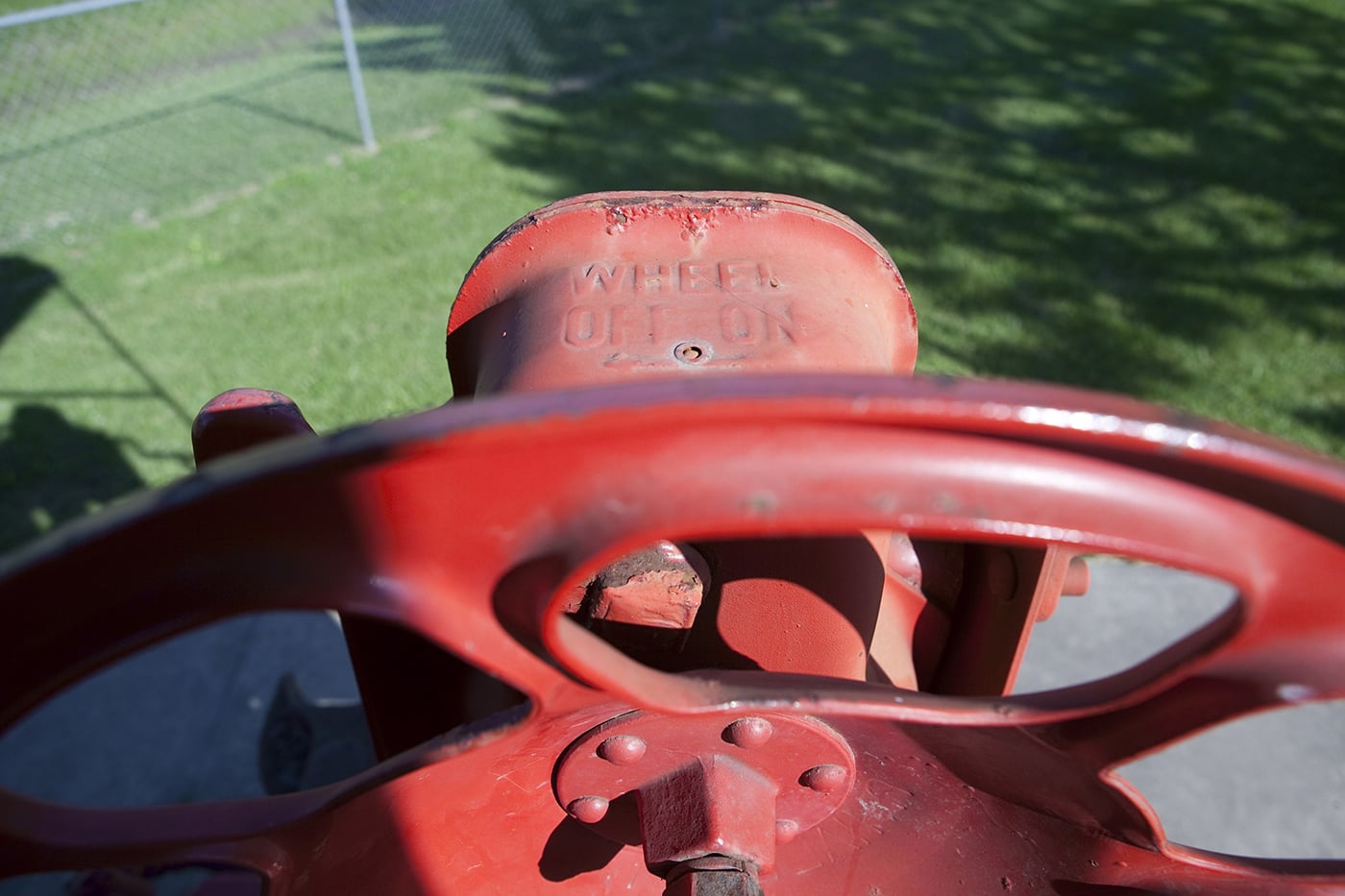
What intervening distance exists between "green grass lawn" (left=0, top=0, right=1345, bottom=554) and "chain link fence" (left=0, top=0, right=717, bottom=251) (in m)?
0.05

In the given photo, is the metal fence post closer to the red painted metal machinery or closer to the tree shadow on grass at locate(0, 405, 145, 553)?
the tree shadow on grass at locate(0, 405, 145, 553)

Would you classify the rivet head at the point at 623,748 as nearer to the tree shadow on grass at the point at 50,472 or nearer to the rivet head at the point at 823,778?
the rivet head at the point at 823,778

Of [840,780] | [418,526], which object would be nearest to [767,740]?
[840,780]

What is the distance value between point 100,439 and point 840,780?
153 inches

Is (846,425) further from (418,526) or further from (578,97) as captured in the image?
(578,97)

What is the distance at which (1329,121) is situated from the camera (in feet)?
19.5

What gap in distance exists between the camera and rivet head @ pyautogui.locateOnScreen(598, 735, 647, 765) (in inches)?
41.7

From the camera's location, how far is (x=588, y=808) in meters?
1.13

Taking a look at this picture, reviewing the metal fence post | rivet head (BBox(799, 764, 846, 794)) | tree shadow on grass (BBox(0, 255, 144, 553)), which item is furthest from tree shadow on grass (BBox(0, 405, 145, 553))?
rivet head (BBox(799, 764, 846, 794))

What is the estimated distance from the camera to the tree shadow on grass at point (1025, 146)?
13.9ft

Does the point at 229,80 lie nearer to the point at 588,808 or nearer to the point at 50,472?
the point at 50,472

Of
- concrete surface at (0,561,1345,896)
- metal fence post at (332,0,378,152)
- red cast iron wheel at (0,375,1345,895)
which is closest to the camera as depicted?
red cast iron wheel at (0,375,1345,895)

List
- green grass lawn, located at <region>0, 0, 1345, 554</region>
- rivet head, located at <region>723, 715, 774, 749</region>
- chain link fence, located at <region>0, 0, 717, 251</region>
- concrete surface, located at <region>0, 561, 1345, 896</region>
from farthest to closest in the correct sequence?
chain link fence, located at <region>0, 0, 717, 251</region> → green grass lawn, located at <region>0, 0, 1345, 554</region> → concrete surface, located at <region>0, 561, 1345, 896</region> → rivet head, located at <region>723, 715, 774, 749</region>

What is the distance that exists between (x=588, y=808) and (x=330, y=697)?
5.89ft
